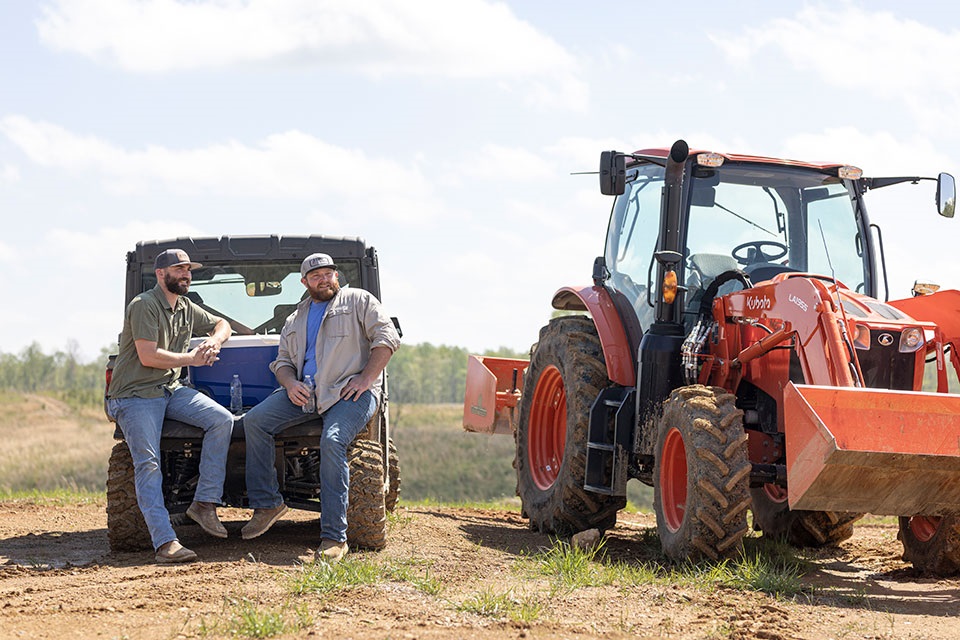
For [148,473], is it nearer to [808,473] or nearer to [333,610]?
[333,610]

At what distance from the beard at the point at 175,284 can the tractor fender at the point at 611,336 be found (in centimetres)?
302

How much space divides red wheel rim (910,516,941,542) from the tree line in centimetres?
5984

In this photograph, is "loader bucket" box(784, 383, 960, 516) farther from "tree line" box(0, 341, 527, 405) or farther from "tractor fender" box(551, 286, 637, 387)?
"tree line" box(0, 341, 527, 405)

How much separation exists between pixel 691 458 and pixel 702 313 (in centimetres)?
157

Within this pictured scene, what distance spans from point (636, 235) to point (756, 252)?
3.11 feet

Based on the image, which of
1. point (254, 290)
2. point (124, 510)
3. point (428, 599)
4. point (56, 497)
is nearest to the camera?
point (428, 599)

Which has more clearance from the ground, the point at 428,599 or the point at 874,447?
the point at 874,447

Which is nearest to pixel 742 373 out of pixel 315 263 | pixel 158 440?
pixel 315 263

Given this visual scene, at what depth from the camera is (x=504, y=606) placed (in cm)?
575

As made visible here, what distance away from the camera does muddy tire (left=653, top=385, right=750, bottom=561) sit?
6.82 m

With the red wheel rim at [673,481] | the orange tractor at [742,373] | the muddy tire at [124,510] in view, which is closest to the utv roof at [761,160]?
the orange tractor at [742,373]

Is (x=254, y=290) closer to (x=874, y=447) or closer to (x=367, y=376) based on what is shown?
(x=367, y=376)

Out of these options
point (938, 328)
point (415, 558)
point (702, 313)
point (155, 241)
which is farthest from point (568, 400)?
point (155, 241)

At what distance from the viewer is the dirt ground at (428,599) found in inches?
215
